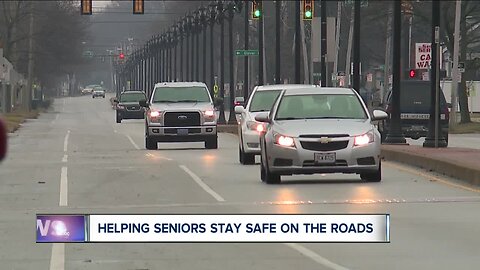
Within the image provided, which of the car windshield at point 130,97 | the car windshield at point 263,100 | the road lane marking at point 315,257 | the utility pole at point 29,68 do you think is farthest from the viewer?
the utility pole at point 29,68

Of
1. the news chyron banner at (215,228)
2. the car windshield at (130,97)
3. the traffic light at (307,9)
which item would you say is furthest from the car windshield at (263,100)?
the car windshield at (130,97)

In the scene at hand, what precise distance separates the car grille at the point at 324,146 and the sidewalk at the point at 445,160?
2.38 m

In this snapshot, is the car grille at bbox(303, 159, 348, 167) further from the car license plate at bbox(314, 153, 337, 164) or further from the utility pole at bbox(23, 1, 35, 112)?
the utility pole at bbox(23, 1, 35, 112)

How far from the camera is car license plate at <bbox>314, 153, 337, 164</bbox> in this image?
65.8ft

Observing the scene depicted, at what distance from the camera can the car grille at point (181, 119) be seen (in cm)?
3450

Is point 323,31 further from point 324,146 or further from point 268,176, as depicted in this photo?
point 324,146

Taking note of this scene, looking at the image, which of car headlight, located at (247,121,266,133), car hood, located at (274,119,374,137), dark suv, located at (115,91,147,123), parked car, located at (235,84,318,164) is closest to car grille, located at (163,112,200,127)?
parked car, located at (235,84,318,164)

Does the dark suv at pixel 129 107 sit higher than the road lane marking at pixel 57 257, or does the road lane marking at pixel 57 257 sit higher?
the road lane marking at pixel 57 257

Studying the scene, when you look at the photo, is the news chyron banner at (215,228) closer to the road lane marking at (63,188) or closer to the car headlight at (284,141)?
the road lane marking at (63,188)

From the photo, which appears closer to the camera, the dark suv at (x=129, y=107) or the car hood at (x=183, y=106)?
the car hood at (x=183, y=106)

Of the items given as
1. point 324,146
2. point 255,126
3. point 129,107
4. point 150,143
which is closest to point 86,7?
point 150,143

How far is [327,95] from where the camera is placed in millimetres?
21750

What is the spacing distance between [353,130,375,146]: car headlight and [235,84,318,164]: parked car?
4.89 meters

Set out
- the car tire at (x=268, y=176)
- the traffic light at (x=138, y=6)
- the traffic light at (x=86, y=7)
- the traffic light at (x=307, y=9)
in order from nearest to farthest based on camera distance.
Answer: the car tire at (x=268, y=176), the traffic light at (x=307, y=9), the traffic light at (x=86, y=7), the traffic light at (x=138, y=6)
